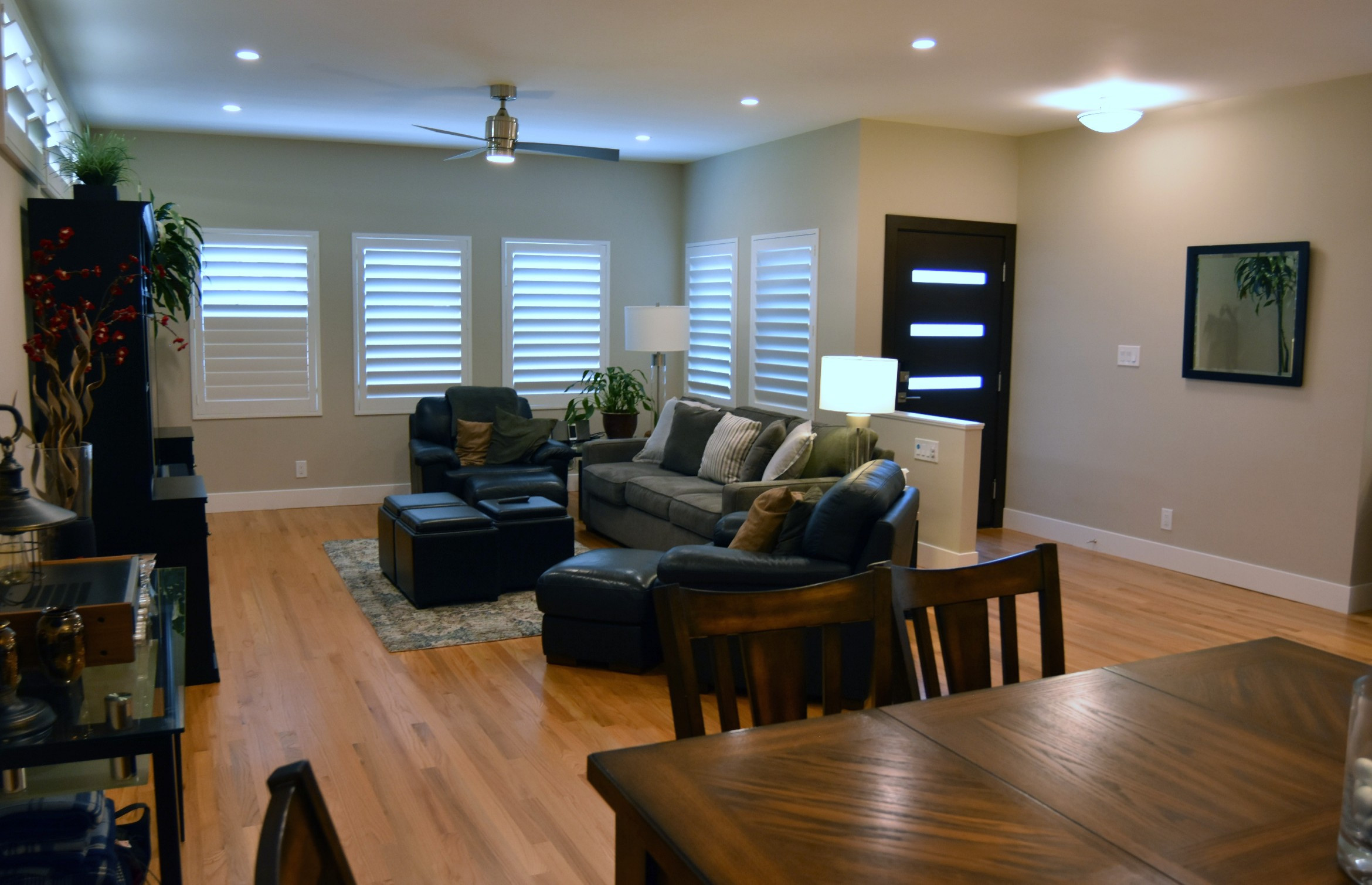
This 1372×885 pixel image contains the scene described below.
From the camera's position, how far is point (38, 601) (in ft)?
7.00

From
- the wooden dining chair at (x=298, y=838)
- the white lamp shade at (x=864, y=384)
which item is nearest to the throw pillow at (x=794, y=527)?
the white lamp shade at (x=864, y=384)

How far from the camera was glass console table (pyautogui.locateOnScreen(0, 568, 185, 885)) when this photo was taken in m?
1.72

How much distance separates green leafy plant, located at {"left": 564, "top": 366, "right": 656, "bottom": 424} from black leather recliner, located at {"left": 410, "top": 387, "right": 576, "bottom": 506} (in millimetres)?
471

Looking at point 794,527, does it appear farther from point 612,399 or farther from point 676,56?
point 612,399

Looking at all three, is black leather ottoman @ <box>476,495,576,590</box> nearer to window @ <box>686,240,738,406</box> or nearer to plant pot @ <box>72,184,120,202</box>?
plant pot @ <box>72,184,120,202</box>

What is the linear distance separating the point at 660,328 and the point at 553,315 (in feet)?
4.66

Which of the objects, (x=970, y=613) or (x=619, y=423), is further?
(x=619, y=423)

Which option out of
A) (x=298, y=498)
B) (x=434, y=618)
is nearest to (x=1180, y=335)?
(x=434, y=618)

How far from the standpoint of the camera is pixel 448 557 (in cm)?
519

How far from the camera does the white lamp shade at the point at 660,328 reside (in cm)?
741

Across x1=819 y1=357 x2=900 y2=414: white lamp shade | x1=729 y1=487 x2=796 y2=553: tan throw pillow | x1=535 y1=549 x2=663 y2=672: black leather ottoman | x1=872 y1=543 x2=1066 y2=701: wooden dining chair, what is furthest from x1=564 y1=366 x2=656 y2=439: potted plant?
x1=872 y1=543 x2=1066 y2=701: wooden dining chair

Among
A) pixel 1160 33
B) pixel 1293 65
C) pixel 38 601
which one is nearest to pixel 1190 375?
pixel 1293 65

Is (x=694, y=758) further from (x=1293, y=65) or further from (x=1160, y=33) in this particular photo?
(x=1293, y=65)

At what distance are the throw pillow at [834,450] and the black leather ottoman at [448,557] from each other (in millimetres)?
1694
